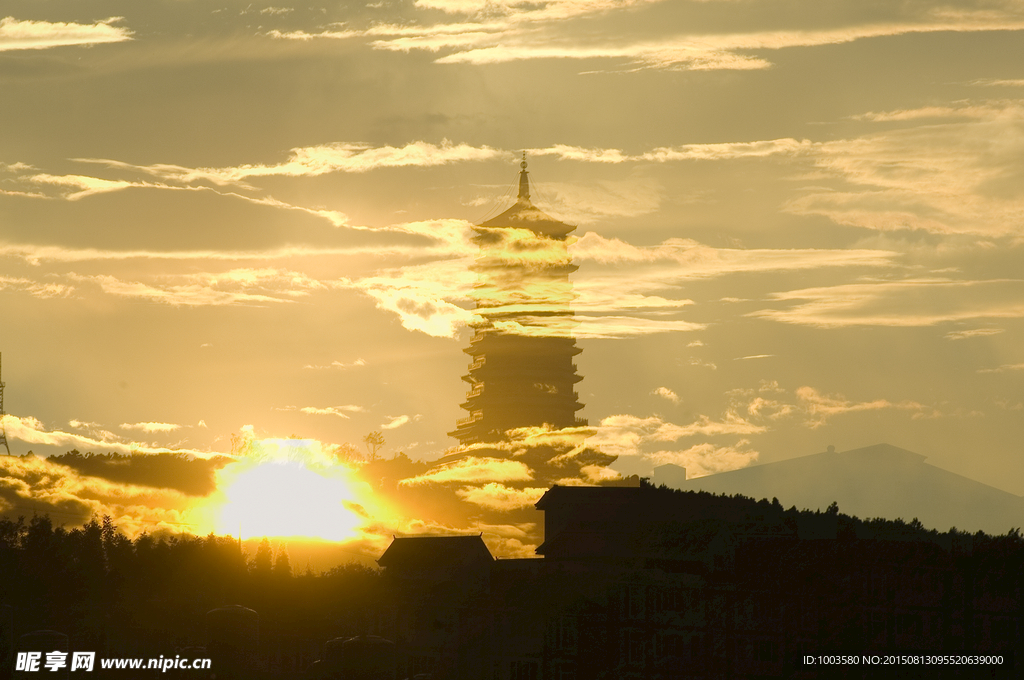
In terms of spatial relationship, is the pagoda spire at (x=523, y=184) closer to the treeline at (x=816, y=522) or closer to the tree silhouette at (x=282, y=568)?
the tree silhouette at (x=282, y=568)

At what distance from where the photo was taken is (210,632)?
85.7 m

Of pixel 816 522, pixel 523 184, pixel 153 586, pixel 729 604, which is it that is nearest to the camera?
pixel 729 604

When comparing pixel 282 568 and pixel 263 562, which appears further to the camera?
pixel 263 562

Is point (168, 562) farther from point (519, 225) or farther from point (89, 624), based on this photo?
point (519, 225)

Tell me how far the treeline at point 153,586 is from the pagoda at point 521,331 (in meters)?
46.4

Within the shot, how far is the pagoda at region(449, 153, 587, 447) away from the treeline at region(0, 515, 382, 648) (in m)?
46.4

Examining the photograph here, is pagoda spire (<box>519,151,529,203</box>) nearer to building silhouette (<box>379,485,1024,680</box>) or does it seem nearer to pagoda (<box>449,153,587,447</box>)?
pagoda (<box>449,153,587,447</box>)

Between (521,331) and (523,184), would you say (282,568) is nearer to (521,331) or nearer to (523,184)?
(521,331)

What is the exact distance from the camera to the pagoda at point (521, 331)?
579ft

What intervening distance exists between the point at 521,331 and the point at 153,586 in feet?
244

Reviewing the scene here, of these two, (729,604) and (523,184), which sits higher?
(523,184)

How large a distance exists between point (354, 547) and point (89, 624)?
71.7m

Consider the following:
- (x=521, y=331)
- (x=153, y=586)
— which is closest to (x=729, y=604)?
(x=153, y=586)

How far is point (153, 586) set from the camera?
373 ft
